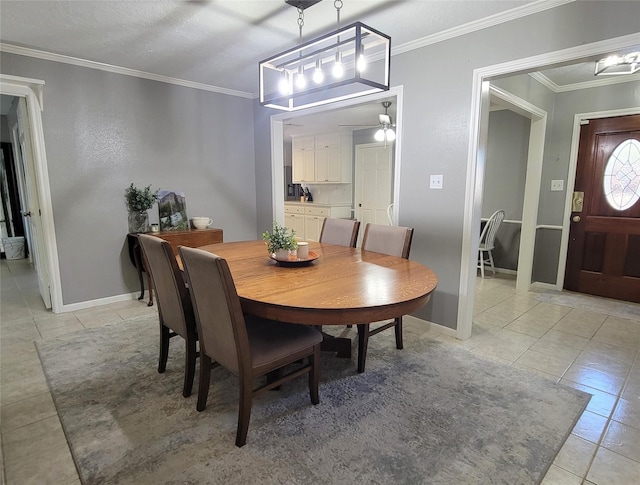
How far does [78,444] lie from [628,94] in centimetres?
536

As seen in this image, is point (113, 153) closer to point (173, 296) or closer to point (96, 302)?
point (96, 302)

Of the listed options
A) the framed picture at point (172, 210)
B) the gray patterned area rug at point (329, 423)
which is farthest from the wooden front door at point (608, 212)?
the framed picture at point (172, 210)

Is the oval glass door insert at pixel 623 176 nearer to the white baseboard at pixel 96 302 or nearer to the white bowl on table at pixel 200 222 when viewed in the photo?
the white bowl on table at pixel 200 222

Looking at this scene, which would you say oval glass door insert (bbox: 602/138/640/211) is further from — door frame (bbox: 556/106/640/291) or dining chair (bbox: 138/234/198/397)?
dining chair (bbox: 138/234/198/397)

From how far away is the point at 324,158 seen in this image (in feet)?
22.0

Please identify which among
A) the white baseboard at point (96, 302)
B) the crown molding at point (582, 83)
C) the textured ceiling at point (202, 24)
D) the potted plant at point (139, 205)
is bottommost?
the white baseboard at point (96, 302)

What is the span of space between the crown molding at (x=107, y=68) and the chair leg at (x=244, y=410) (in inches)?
133

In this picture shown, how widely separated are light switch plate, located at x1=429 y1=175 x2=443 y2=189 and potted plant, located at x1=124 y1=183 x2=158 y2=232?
2819mm

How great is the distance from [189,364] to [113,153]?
8.50 ft

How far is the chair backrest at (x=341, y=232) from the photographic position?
296 cm

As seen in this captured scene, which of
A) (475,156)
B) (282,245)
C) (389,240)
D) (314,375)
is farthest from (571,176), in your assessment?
(314,375)

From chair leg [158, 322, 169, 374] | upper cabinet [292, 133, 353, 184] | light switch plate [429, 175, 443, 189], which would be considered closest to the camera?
chair leg [158, 322, 169, 374]

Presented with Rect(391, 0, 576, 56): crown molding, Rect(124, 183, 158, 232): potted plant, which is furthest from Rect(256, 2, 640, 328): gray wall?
Rect(124, 183, 158, 232): potted plant

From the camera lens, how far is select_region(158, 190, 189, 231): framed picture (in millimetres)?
3875
